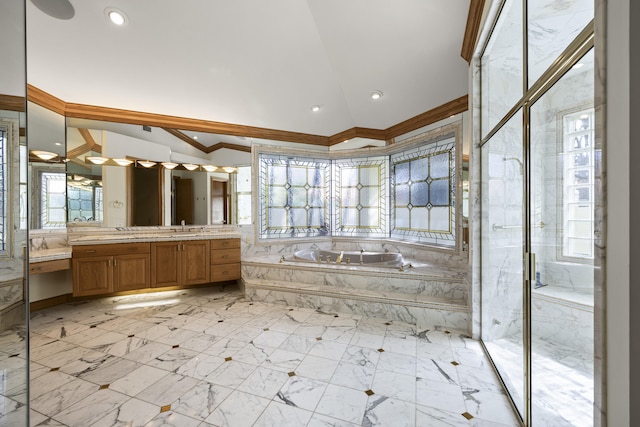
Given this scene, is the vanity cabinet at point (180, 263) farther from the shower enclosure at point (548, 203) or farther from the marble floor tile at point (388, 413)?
the shower enclosure at point (548, 203)

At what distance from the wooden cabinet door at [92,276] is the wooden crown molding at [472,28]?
4504mm

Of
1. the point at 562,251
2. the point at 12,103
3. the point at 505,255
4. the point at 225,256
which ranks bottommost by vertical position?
the point at 225,256

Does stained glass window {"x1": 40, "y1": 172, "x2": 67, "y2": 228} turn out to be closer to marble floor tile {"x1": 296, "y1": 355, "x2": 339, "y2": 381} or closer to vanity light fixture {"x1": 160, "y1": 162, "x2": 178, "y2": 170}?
vanity light fixture {"x1": 160, "y1": 162, "x2": 178, "y2": 170}

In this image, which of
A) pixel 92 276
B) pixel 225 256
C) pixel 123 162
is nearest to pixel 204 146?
pixel 123 162

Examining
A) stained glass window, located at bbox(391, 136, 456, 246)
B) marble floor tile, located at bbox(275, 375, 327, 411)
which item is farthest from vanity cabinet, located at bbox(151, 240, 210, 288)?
stained glass window, located at bbox(391, 136, 456, 246)

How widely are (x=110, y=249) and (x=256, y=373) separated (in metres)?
2.61

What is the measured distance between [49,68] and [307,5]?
284 cm

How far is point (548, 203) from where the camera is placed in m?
1.48

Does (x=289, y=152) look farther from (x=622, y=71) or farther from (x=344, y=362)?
(x=622, y=71)

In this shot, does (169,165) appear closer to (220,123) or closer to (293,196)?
(220,123)

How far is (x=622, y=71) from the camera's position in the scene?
653 millimetres

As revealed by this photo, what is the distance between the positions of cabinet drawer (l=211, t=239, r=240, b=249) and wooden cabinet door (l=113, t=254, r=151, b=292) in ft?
2.67

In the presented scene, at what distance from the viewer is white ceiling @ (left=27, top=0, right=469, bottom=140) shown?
252 centimetres

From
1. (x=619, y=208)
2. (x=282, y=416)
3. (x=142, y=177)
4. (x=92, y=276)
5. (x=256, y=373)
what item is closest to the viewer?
(x=619, y=208)
